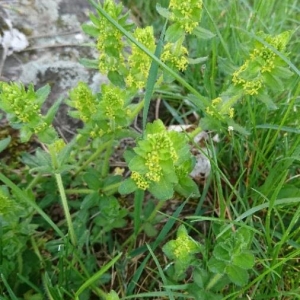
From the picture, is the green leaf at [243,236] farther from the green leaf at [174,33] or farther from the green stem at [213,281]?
the green leaf at [174,33]

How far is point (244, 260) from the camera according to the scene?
1.47 m

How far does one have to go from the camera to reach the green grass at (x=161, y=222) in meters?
1.68

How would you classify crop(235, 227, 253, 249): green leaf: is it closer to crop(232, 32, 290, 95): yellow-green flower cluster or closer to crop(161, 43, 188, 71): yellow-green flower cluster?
crop(232, 32, 290, 95): yellow-green flower cluster

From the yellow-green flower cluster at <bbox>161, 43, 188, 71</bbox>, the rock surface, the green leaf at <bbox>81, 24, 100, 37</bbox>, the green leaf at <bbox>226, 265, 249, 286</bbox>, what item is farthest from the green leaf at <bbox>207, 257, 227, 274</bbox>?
the rock surface

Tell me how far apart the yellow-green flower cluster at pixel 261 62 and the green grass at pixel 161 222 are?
43mm

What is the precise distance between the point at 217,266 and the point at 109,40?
0.84 meters

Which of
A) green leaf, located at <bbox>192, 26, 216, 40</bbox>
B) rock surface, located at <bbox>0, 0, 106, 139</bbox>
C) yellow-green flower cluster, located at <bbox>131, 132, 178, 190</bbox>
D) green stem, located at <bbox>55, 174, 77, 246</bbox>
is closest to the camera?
yellow-green flower cluster, located at <bbox>131, 132, 178, 190</bbox>

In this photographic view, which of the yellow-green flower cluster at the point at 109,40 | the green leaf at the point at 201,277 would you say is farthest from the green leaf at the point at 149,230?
the yellow-green flower cluster at the point at 109,40

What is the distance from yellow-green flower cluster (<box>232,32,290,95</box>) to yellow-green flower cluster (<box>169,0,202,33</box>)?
22 centimetres

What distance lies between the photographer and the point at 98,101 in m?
1.85

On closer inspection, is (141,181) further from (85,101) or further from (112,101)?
(85,101)

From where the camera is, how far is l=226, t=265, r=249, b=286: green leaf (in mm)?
1508

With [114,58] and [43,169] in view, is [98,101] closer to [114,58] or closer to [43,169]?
[114,58]

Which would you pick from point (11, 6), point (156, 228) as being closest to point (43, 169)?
point (156, 228)
